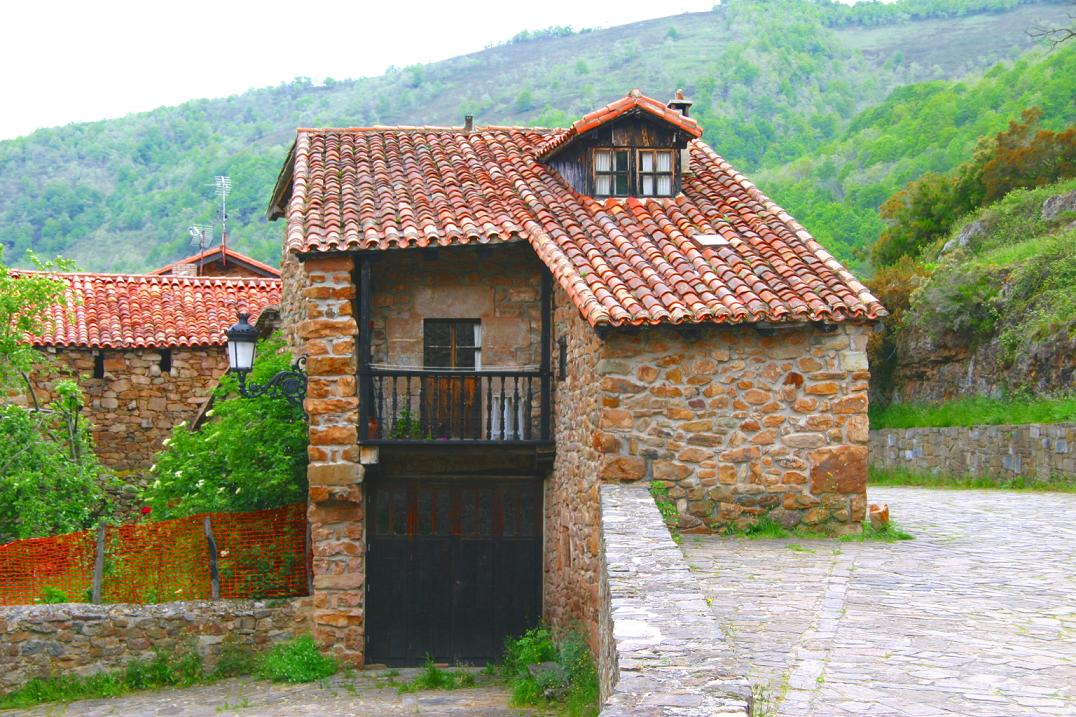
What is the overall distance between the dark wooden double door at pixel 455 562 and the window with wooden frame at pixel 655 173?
12.2 feet

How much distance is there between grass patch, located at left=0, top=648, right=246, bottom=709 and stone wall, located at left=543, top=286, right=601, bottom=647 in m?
3.68

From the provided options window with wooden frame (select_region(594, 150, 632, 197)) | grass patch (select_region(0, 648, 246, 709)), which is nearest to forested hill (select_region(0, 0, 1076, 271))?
window with wooden frame (select_region(594, 150, 632, 197))

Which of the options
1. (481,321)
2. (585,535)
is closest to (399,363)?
(481,321)

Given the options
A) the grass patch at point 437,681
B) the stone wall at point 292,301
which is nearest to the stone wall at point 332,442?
the grass patch at point 437,681

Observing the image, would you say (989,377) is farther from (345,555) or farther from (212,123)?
(212,123)

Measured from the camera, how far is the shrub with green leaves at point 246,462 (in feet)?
46.0

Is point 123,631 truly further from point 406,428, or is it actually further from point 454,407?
point 454,407

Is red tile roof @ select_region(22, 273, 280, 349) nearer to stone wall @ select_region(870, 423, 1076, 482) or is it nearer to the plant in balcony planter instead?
the plant in balcony planter

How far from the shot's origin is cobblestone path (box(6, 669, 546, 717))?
445 inches

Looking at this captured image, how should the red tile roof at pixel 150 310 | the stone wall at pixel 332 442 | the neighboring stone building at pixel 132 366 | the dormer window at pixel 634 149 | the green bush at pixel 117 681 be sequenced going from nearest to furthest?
the green bush at pixel 117 681 → the stone wall at pixel 332 442 → the dormer window at pixel 634 149 → the neighboring stone building at pixel 132 366 → the red tile roof at pixel 150 310

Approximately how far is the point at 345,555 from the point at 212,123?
73.8m

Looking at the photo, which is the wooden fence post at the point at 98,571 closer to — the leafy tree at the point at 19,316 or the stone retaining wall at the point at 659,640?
the leafy tree at the point at 19,316

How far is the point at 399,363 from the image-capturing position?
14.0m

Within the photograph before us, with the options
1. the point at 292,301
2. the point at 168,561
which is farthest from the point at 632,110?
the point at 168,561
